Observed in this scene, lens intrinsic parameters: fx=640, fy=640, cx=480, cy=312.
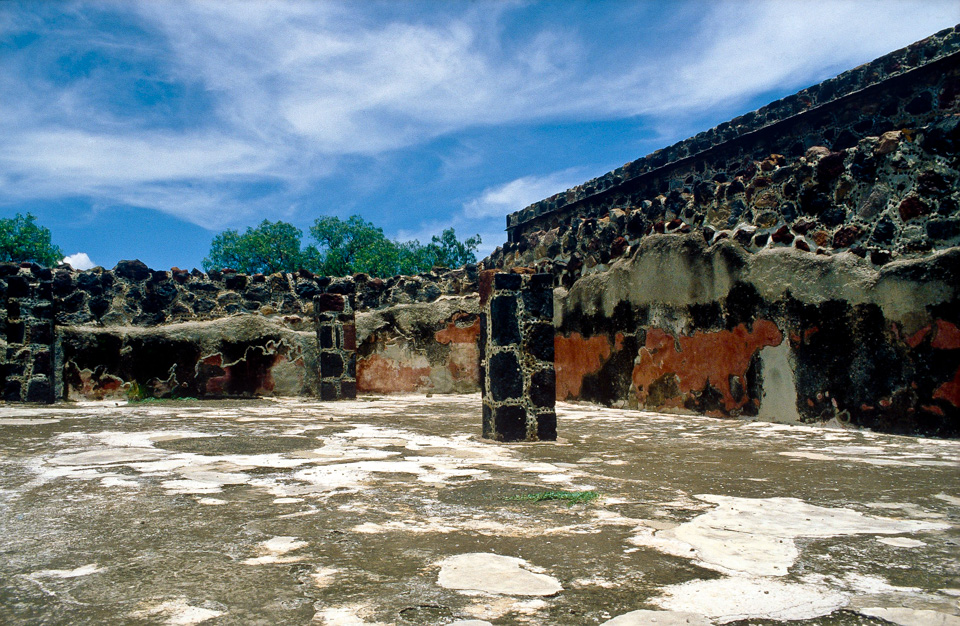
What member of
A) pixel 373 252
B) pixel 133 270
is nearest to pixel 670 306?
pixel 133 270

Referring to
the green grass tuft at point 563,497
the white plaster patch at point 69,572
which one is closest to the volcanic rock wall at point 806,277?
the green grass tuft at point 563,497

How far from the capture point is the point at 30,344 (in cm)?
698

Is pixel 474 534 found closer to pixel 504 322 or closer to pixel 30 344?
pixel 504 322

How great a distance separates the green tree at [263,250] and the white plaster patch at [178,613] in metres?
29.7

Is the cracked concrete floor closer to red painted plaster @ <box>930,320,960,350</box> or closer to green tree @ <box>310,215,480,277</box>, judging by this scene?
red painted plaster @ <box>930,320,960,350</box>

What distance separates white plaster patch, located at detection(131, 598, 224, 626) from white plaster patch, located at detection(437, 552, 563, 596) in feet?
1.70

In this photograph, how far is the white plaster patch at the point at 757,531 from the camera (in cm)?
170

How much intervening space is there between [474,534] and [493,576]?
36 centimetres

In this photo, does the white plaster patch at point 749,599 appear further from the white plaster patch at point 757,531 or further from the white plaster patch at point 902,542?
the white plaster patch at point 902,542

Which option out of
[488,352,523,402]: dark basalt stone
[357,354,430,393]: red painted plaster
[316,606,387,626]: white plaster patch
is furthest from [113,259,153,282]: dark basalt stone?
[316,606,387,626]: white plaster patch

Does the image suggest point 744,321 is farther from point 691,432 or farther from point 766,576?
point 766,576

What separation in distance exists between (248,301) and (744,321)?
644cm

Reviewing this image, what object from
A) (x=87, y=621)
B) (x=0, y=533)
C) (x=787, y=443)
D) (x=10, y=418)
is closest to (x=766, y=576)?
(x=87, y=621)

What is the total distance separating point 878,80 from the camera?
→ 7.59 metres
